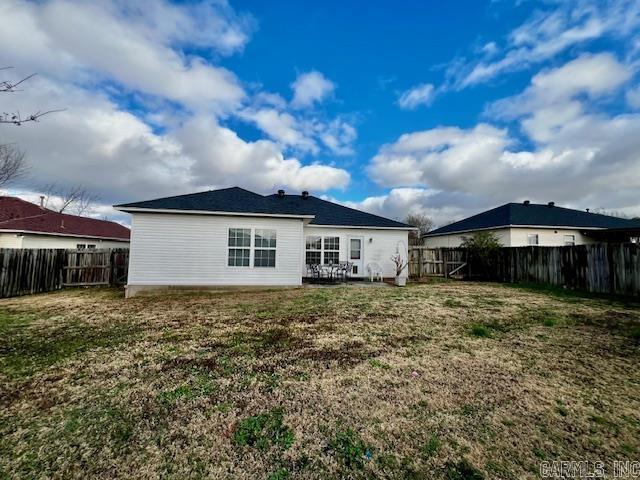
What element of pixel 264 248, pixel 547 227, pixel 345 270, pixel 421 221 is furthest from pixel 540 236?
pixel 421 221

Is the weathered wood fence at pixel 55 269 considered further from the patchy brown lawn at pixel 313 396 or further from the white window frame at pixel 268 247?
the white window frame at pixel 268 247

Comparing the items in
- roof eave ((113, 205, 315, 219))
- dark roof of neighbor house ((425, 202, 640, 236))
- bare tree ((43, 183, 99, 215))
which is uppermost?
bare tree ((43, 183, 99, 215))

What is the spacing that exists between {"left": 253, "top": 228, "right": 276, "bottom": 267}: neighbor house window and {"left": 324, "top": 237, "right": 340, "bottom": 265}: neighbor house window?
4089mm

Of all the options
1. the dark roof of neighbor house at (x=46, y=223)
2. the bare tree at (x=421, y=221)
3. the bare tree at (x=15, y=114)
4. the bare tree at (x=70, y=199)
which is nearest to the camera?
the bare tree at (x=15, y=114)

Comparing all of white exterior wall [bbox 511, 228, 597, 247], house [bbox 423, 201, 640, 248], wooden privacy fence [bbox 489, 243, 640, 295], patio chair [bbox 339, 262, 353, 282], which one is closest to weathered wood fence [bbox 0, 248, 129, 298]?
patio chair [bbox 339, 262, 353, 282]

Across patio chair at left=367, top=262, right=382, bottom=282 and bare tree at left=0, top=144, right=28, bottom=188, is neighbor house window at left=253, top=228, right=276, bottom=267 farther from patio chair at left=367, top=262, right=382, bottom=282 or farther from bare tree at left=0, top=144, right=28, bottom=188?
bare tree at left=0, top=144, right=28, bottom=188

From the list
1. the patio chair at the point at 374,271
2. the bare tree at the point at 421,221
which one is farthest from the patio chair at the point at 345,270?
the bare tree at the point at 421,221

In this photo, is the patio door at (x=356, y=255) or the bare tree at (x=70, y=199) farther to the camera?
the bare tree at (x=70, y=199)

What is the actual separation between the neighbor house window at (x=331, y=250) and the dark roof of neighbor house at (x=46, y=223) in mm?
14471

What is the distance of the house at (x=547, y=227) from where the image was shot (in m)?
18.4

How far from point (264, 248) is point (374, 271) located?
6510mm

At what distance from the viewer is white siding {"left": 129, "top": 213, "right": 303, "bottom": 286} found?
10.1m

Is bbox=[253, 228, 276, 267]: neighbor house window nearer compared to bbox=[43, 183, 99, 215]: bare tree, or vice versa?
bbox=[253, 228, 276, 267]: neighbor house window

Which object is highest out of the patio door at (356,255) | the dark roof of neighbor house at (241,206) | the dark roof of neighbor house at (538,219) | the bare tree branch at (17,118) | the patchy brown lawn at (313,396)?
Answer: the dark roof of neighbor house at (538,219)
